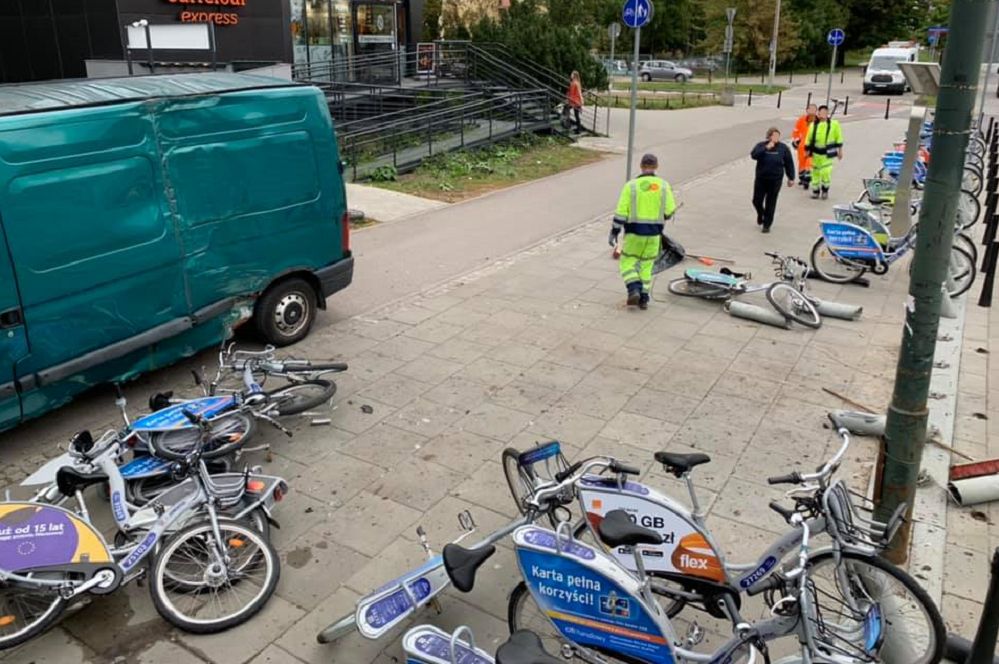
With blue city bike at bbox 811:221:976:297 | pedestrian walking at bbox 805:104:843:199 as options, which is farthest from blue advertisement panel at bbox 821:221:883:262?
pedestrian walking at bbox 805:104:843:199

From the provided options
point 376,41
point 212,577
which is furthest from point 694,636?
point 376,41

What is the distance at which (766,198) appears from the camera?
12.5 meters

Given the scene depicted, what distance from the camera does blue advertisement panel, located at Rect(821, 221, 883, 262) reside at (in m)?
9.72

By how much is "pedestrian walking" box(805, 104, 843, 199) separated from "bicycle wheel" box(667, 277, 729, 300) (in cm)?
661

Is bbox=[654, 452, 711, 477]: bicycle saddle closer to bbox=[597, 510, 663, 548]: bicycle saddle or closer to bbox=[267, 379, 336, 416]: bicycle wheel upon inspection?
bbox=[597, 510, 663, 548]: bicycle saddle

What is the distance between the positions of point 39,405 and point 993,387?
761cm

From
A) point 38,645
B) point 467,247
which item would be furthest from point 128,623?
point 467,247

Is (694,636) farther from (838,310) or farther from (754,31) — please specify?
(754,31)

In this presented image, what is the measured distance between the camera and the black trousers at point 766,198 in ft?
40.7

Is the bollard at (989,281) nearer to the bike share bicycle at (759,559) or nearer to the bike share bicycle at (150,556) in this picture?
the bike share bicycle at (759,559)

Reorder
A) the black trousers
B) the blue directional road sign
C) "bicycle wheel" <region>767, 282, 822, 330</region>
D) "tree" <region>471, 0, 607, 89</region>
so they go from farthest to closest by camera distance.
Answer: "tree" <region>471, 0, 607, 89</region> → the black trousers → the blue directional road sign → "bicycle wheel" <region>767, 282, 822, 330</region>

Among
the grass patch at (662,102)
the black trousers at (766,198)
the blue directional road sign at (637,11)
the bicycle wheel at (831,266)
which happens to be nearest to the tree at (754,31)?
the grass patch at (662,102)

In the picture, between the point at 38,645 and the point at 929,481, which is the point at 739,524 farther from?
the point at 38,645

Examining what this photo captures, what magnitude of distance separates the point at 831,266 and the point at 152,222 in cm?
802
